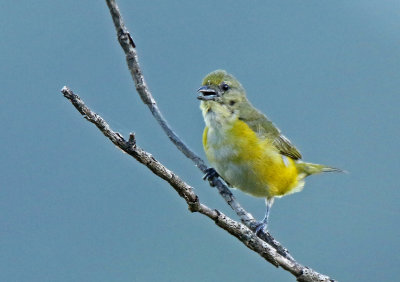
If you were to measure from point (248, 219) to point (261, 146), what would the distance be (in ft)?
3.78

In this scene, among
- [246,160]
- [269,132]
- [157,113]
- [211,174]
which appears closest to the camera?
[157,113]

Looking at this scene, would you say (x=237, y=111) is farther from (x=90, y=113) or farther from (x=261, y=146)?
(x=90, y=113)

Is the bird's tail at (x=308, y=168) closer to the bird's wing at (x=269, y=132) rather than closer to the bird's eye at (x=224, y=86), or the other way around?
the bird's wing at (x=269, y=132)

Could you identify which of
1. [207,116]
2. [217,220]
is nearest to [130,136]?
[217,220]

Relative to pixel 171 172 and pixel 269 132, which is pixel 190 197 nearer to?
pixel 171 172

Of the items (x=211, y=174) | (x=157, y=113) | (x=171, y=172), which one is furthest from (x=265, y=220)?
(x=171, y=172)

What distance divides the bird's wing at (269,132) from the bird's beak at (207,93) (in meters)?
0.27

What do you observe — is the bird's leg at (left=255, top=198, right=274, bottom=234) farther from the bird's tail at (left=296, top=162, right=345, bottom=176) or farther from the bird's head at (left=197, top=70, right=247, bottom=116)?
the bird's head at (left=197, top=70, right=247, bottom=116)

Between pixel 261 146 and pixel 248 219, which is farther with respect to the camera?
pixel 261 146

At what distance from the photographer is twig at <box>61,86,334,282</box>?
1.21 meters

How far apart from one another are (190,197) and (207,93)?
118 cm

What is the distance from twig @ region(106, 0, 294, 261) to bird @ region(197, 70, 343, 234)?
40cm

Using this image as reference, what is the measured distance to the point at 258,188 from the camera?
279cm

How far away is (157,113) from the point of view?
5.72 feet
